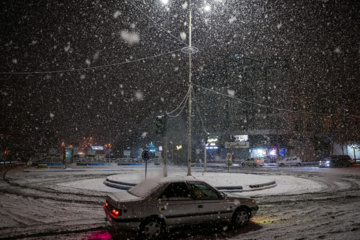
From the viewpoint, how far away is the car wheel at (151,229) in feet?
18.1

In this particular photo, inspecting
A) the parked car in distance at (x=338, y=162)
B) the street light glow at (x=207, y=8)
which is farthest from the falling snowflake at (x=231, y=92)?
the street light glow at (x=207, y=8)

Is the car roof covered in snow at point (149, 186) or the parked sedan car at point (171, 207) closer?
the parked sedan car at point (171, 207)

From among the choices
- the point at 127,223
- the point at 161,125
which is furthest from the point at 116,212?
the point at 161,125

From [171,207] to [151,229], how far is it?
64 cm

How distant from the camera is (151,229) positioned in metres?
5.59

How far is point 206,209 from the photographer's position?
6.15 meters

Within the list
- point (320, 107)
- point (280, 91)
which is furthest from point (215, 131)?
point (320, 107)

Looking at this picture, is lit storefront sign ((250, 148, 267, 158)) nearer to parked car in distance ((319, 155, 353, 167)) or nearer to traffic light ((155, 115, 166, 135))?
parked car in distance ((319, 155, 353, 167))

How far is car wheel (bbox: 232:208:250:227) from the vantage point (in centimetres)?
657

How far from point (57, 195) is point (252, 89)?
48.6 m

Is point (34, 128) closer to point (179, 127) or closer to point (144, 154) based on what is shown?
point (179, 127)

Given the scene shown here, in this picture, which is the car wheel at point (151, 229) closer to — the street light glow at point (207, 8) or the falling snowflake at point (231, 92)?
the street light glow at point (207, 8)

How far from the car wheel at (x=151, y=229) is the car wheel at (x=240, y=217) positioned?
206 centimetres

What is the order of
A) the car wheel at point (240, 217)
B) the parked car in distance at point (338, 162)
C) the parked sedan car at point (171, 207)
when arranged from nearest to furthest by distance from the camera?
the parked sedan car at point (171, 207) → the car wheel at point (240, 217) → the parked car in distance at point (338, 162)
